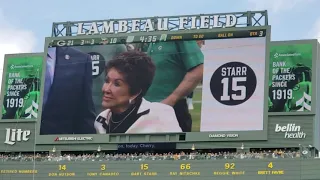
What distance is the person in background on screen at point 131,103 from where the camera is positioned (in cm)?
5662

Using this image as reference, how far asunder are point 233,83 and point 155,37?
22.5ft

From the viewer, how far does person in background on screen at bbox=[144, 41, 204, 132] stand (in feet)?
185

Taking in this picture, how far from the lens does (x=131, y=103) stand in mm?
57219

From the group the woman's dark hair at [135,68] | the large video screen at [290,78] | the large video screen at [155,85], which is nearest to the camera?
the large video screen at [290,78]

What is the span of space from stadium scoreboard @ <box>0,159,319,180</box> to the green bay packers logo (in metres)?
4.34

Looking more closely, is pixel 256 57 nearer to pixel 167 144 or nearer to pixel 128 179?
pixel 167 144

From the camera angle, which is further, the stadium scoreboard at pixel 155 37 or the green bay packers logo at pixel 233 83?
the stadium scoreboard at pixel 155 37

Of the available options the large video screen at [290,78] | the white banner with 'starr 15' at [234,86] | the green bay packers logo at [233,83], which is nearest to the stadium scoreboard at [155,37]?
the white banner with 'starr 15' at [234,86]

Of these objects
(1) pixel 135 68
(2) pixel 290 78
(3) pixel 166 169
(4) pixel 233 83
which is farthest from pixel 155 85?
(2) pixel 290 78

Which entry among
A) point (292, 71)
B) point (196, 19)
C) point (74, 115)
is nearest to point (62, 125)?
point (74, 115)

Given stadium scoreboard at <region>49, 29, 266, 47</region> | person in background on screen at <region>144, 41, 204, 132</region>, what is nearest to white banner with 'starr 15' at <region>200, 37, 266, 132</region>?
stadium scoreboard at <region>49, 29, 266, 47</region>

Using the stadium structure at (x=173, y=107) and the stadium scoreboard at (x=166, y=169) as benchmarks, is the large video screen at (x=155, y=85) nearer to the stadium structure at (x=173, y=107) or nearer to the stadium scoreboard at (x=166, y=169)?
the stadium structure at (x=173, y=107)

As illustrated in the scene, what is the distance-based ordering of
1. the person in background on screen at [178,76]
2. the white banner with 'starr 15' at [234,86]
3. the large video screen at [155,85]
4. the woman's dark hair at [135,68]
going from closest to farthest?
the white banner with 'starr 15' at [234,86]
the large video screen at [155,85]
the person in background on screen at [178,76]
the woman's dark hair at [135,68]

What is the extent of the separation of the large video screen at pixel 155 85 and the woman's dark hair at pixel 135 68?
0.23 feet
